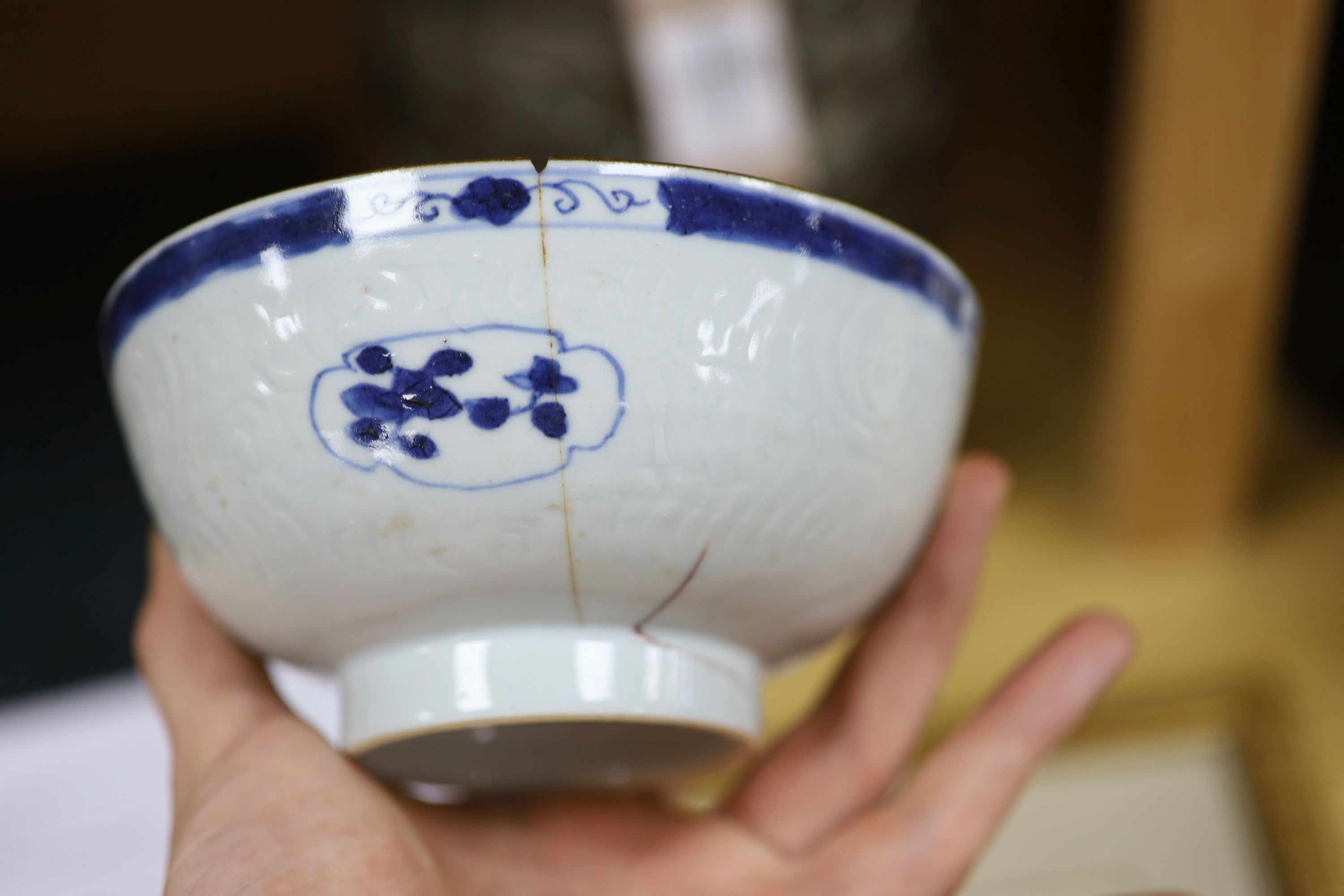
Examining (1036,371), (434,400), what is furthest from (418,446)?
(1036,371)

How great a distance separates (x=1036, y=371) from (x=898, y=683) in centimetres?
42

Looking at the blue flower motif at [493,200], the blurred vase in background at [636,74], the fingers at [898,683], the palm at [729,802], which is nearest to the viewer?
the blue flower motif at [493,200]

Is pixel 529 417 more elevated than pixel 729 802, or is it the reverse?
pixel 529 417

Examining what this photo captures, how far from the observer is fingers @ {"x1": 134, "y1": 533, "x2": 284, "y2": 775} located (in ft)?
1.47

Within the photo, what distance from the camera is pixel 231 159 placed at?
3.13 ft

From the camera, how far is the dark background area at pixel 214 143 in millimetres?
640

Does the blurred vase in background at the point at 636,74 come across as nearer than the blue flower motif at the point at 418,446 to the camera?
No

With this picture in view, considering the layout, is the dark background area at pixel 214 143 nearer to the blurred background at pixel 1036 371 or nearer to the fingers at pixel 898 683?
the blurred background at pixel 1036 371

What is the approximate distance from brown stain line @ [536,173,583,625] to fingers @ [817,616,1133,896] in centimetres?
24

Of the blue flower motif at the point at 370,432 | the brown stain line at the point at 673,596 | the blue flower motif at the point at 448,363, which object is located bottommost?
the brown stain line at the point at 673,596

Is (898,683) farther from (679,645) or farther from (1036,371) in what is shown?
(1036,371)

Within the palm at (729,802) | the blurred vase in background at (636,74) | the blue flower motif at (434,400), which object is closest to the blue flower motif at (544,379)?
the blue flower motif at (434,400)

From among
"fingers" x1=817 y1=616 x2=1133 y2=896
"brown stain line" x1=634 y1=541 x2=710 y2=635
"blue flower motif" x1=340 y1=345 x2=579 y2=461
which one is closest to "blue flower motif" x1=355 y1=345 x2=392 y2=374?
"blue flower motif" x1=340 y1=345 x2=579 y2=461

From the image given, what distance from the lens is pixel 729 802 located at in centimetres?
54
